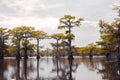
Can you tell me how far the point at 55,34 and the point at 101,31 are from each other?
3361 cm

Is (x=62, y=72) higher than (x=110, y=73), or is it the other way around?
(x=110, y=73)

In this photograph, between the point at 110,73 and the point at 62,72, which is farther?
the point at 62,72

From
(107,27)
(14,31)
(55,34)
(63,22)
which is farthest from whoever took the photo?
(55,34)

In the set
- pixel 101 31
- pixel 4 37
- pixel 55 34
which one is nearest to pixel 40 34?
pixel 55 34

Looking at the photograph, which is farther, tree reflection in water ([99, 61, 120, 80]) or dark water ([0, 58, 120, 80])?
dark water ([0, 58, 120, 80])

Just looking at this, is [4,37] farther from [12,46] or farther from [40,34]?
[40,34]

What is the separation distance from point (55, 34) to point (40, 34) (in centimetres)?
438

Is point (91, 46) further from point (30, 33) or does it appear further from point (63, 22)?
point (63, 22)

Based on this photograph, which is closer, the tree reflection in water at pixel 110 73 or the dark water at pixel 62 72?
the tree reflection in water at pixel 110 73

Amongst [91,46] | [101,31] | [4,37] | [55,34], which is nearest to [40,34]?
[55,34]

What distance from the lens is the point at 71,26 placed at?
62812mm

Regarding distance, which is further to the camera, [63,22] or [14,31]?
[14,31]

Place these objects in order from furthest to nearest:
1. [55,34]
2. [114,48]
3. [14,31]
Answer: [55,34]
[14,31]
[114,48]

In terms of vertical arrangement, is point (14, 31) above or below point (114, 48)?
above
